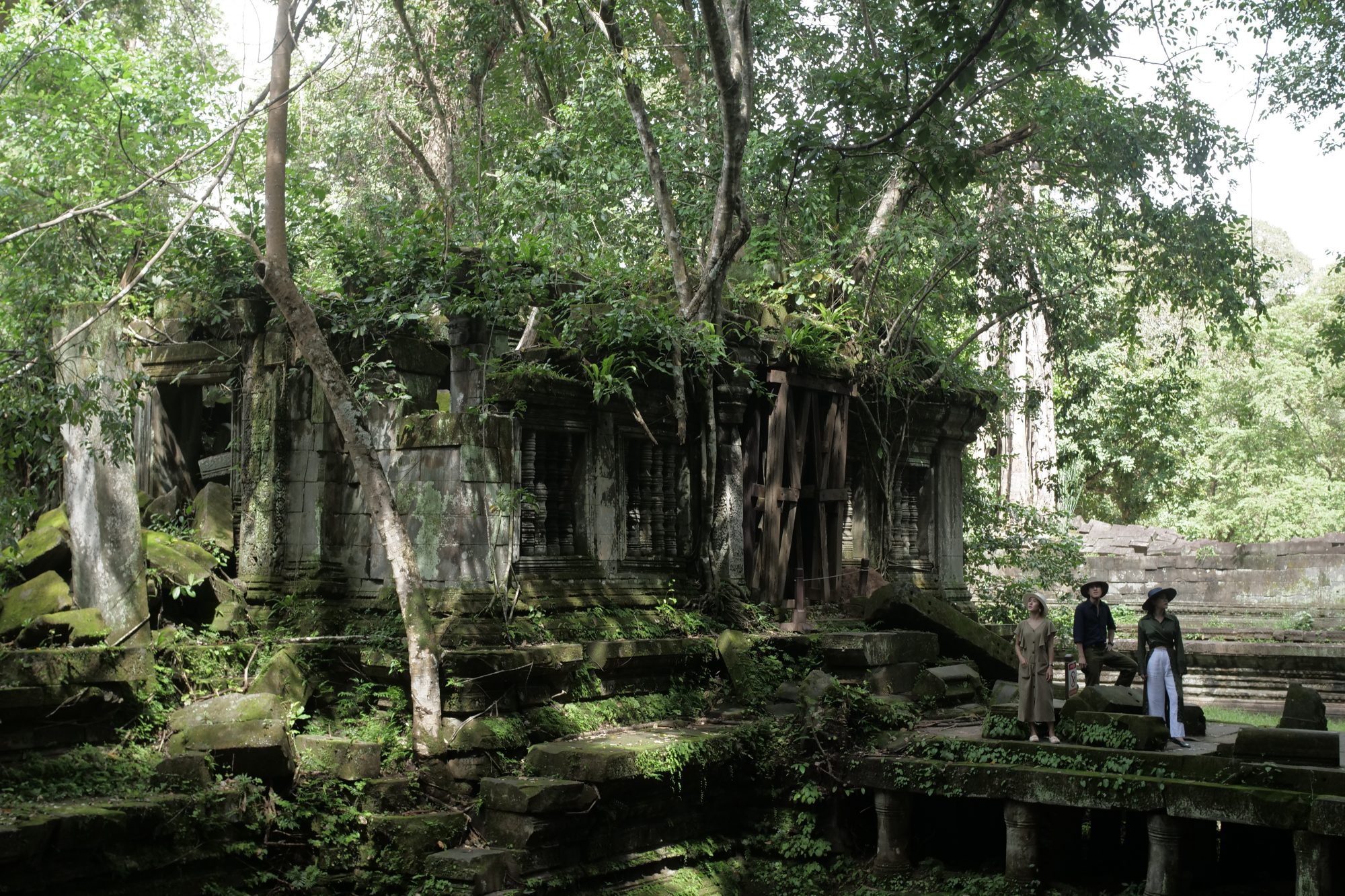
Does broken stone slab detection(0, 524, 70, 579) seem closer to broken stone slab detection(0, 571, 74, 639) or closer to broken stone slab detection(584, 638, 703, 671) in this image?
broken stone slab detection(0, 571, 74, 639)

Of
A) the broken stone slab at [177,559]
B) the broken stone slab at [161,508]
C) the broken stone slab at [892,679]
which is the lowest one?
the broken stone slab at [892,679]

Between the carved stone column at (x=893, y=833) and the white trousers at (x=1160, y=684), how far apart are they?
193cm

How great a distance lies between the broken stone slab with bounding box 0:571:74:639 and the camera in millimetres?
8102

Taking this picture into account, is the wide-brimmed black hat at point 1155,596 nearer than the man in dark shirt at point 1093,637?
Yes

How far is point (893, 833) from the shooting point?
29.2ft

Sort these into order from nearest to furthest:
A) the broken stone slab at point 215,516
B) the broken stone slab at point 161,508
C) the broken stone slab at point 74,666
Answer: the broken stone slab at point 74,666 → the broken stone slab at point 215,516 → the broken stone slab at point 161,508

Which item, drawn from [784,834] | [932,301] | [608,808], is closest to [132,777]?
[608,808]

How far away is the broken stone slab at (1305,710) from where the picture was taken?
8.86m

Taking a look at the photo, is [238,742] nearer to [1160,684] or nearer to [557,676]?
[557,676]

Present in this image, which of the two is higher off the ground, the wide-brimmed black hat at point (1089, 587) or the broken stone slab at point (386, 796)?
the wide-brimmed black hat at point (1089, 587)

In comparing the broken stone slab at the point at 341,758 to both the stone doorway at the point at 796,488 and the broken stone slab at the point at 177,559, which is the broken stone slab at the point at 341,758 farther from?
the stone doorway at the point at 796,488

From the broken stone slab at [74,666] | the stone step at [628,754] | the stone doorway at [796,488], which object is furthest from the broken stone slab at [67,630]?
the stone doorway at [796,488]

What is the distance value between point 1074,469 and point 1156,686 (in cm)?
1527

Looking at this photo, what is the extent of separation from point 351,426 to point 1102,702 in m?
5.63
